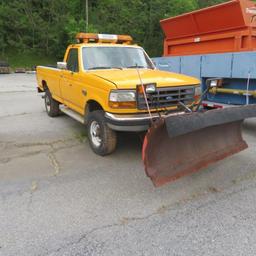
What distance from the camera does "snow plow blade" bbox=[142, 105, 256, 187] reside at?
348cm

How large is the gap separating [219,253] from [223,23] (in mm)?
6421

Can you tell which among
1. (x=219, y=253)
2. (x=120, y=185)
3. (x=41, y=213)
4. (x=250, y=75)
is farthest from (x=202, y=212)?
(x=250, y=75)

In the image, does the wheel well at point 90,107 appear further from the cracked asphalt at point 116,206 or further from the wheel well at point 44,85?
the wheel well at point 44,85

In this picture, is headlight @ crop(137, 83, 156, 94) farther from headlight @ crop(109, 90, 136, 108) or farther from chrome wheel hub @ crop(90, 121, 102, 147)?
chrome wheel hub @ crop(90, 121, 102, 147)

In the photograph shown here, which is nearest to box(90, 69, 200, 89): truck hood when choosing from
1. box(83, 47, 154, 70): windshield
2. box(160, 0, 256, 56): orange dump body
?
box(83, 47, 154, 70): windshield

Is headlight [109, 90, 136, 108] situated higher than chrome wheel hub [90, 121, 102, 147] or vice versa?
headlight [109, 90, 136, 108]

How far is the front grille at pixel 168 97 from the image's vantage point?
4562mm

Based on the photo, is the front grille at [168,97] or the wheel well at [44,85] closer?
the front grille at [168,97]

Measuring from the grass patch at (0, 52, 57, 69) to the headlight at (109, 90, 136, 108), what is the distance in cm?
3147

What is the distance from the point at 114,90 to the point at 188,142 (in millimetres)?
1353

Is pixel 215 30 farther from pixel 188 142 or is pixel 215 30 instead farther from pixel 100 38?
pixel 188 142

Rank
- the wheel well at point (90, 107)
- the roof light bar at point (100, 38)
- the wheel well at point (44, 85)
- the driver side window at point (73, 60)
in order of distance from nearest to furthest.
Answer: the wheel well at point (90, 107) → the driver side window at point (73, 60) → the roof light bar at point (100, 38) → the wheel well at point (44, 85)

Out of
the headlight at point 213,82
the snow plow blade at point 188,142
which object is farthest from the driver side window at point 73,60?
the snow plow blade at point 188,142

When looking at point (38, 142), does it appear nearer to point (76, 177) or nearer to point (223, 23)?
point (76, 177)
